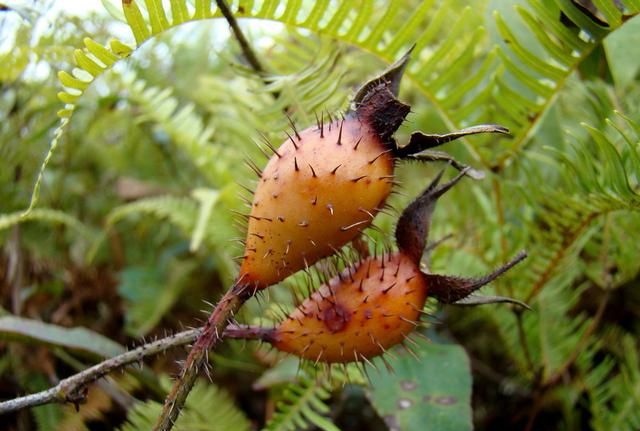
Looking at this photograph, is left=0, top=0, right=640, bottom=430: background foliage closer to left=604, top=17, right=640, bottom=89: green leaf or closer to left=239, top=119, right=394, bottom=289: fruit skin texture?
left=604, top=17, right=640, bottom=89: green leaf

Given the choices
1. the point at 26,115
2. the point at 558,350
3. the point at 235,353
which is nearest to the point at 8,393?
the point at 235,353

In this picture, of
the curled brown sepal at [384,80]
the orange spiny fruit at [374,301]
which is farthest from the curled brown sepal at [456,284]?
the curled brown sepal at [384,80]

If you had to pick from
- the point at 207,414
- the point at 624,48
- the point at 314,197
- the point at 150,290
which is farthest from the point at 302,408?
the point at 624,48

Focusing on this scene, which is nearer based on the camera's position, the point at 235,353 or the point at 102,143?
the point at 235,353

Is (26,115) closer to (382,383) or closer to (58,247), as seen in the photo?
(58,247)

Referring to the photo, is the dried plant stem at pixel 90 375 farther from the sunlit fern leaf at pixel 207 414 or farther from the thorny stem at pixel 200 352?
the sunlit fern leaf at pixel 207 414

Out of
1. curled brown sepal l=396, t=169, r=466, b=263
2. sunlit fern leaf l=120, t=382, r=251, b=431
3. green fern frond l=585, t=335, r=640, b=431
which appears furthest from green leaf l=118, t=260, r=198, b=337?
green fern frond l=585, t=335, r=640, b=431
